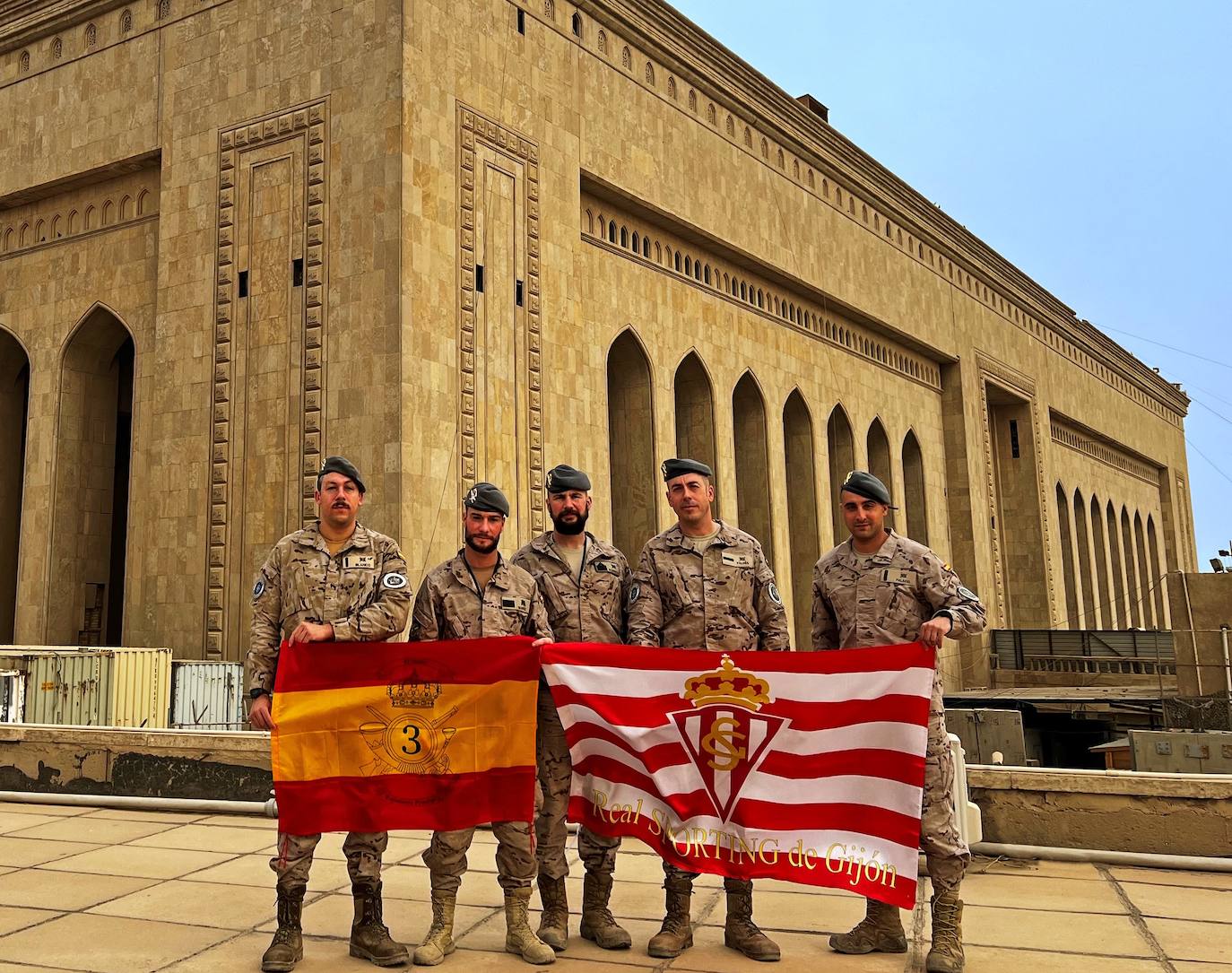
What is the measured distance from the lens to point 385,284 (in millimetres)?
12859

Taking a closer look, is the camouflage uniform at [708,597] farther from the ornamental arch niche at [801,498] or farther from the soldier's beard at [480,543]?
the ornamental arch niche at [801,498]

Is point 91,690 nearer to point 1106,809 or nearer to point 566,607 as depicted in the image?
point 566,607

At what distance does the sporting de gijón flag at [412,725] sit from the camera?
4.49 m

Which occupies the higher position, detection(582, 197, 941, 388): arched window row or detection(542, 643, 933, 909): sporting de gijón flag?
detection(582, 197, 941, 388): arched window row

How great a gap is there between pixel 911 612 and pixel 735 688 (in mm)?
829

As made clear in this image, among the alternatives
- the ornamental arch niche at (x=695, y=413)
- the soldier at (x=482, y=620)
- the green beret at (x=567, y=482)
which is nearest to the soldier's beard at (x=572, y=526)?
the green beret at (x=567, y=482)

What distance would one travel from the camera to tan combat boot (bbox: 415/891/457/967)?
13.4 ft

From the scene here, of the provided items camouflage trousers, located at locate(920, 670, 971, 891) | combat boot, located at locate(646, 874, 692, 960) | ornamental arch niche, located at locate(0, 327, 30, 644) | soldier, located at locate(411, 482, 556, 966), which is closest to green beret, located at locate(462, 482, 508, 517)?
soldier, located at locate(411, 482, 556, 966)

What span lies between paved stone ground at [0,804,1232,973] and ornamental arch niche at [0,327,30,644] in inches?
497

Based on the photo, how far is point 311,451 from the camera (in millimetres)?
13078

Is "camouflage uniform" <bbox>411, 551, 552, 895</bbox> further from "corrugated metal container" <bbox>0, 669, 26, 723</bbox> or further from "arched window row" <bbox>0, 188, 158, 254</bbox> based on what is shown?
"arched window row" <bbox>0, 188, 158, 254</bbox>

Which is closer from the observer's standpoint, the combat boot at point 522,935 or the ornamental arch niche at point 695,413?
the combat boot at point 522,935

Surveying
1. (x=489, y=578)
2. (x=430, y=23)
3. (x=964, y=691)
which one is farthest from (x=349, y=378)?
(x=964, y=691)

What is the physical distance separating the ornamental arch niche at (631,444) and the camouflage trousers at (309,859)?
12.8 meters
